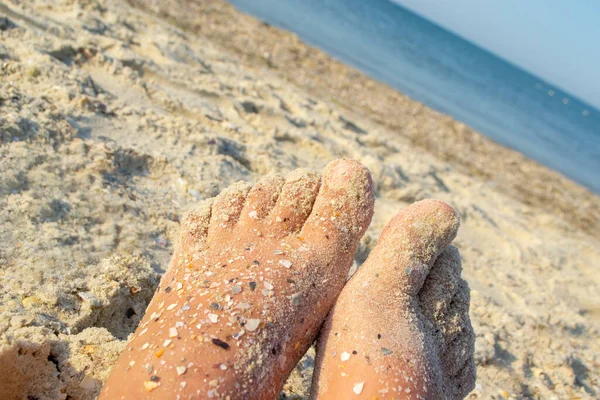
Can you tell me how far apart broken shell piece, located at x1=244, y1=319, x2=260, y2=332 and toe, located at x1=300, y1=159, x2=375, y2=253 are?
44 centimetres

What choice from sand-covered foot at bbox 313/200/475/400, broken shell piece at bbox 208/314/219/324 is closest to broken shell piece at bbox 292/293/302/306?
sand-covered foot at bbox 313/200/475/400

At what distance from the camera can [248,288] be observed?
4.75 ft

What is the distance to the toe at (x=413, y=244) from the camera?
1.69m

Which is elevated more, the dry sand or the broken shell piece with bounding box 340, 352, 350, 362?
the broken shell piece with bounding box 340, 352, 350, 362

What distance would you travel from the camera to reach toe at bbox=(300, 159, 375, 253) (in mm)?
1758

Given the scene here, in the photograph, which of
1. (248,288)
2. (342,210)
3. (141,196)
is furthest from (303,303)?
(141,196)

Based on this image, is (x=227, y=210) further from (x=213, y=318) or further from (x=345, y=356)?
(x=345, y=356)

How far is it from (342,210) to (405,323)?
470 millimetres

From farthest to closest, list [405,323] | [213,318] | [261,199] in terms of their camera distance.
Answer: [261,199]
[405,323]
[213,318]

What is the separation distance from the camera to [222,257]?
5.22 feet

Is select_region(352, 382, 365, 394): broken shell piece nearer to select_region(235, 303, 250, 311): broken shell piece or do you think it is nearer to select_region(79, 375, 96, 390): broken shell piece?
select_region(235, 303, 250, 311): broken shell piece

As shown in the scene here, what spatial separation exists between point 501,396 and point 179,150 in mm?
2128

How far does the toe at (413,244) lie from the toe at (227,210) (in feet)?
1.74

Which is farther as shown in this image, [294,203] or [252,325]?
[294,203]
